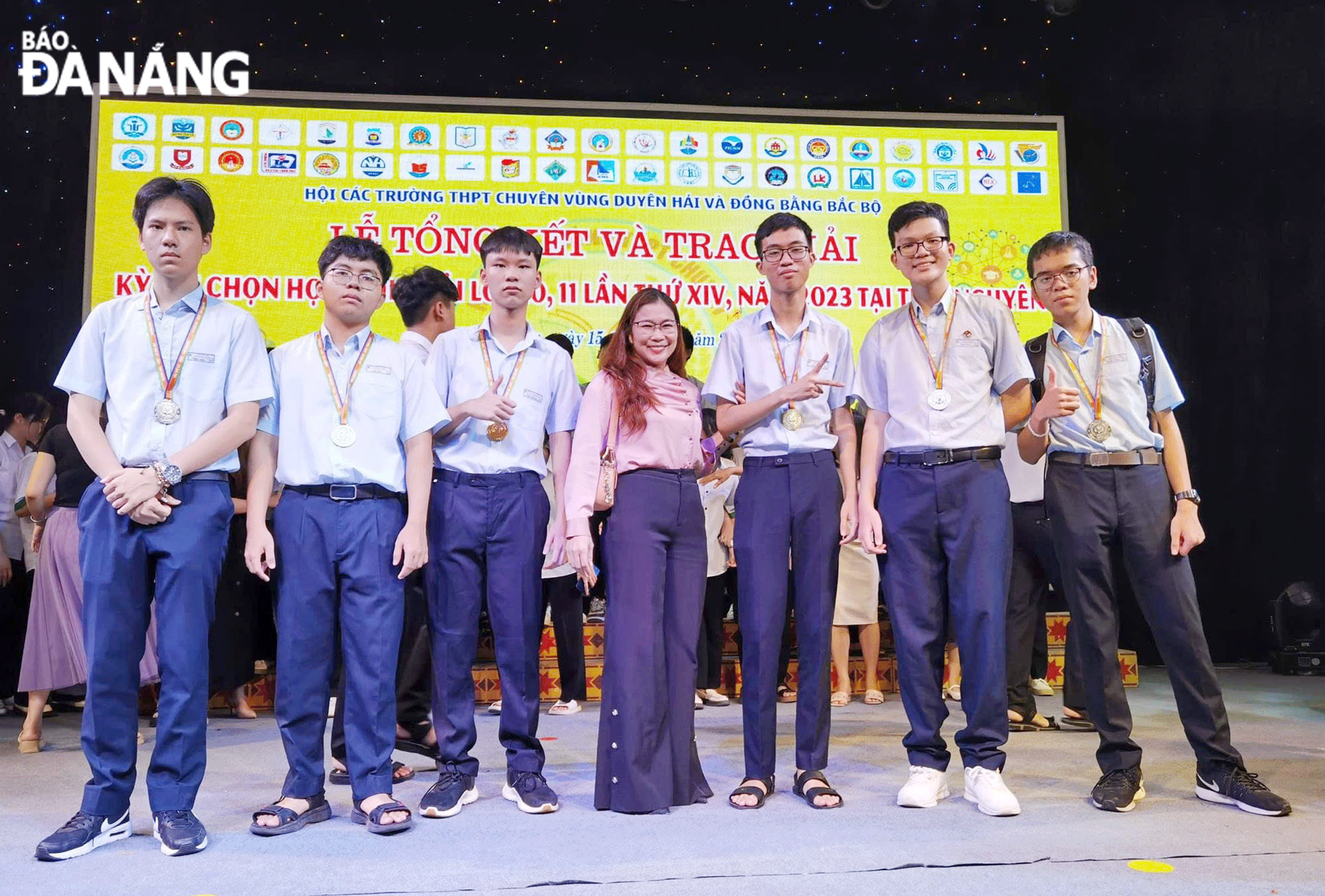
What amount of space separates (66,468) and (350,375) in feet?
6.42

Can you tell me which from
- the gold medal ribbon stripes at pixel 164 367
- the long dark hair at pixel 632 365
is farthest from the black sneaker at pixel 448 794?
the gold medal ribbon stripes at pixel 164 367

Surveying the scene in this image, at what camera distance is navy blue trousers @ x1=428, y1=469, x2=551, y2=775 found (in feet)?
9.98

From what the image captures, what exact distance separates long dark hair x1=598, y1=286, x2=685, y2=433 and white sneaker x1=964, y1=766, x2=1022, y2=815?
1.32 metres

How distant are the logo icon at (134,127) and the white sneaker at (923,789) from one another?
4.92 metres

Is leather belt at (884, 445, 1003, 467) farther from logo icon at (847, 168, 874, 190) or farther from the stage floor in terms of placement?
logo icon at (847, 168, 874, 190)

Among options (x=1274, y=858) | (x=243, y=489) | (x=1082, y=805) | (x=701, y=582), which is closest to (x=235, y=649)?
(x=243, y=489)

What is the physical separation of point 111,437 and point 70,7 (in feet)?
14.2

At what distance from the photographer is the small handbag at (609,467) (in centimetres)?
304

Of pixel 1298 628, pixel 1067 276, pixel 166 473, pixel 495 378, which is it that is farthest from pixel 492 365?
pixel 1298 628

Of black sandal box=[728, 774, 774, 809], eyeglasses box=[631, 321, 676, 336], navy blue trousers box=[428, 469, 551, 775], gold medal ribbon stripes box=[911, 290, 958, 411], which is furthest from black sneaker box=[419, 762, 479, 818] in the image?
gold medal ribbon stripes box=[911, 290, 958, 411]

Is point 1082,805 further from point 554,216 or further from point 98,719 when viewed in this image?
point 554,216

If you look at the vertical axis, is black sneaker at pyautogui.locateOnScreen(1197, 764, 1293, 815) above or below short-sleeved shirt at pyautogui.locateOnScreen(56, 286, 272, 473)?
below

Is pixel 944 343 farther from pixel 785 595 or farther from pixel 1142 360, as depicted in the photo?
pixel 785 595

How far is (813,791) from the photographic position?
9.93ft
